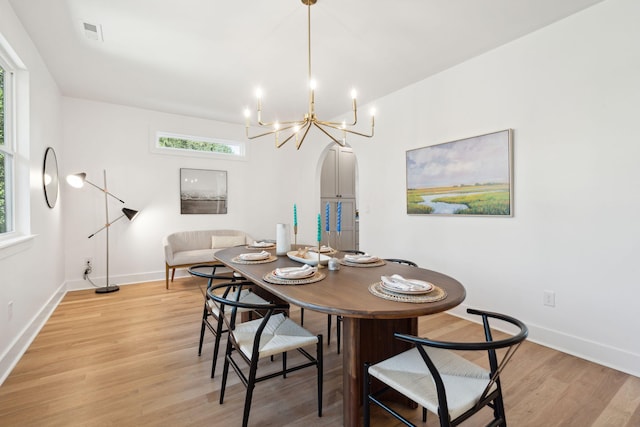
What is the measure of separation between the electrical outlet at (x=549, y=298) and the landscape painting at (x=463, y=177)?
73 cm


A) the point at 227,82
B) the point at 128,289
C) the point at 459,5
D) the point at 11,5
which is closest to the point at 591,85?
the point at 459,5

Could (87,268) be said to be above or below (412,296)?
below

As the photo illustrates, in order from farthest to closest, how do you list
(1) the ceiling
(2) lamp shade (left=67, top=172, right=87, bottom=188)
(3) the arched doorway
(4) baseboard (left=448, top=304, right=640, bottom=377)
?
(3) the arched doorway, (2) lamp shade (left=67, top=172, right=87, bottom=188), (1) the ceiling, (4) baseboard (left=448, top=304, right=640, bottom=377)

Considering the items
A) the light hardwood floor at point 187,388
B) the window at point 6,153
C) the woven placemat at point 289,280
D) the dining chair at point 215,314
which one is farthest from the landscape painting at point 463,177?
the window at point 6,153

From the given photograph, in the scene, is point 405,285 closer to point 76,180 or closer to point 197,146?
point 76,180

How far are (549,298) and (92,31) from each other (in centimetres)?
441

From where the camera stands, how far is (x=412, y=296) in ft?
4.50

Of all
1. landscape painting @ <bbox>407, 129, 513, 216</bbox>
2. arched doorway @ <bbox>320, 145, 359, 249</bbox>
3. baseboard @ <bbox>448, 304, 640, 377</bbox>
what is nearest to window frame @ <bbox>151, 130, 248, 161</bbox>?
arched doorway @ <bbox>320, 145, 359, 249</bbox>

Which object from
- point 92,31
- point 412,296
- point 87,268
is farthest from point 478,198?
point 87,268

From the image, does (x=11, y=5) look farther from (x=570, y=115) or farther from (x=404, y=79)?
(x=570, y=115)

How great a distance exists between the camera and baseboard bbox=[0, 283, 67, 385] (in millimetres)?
2010

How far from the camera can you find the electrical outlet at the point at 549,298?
8.02 feet

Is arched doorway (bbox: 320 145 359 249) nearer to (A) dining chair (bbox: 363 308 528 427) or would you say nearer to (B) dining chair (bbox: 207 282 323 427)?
(B) dining chair (bbox: 207 282 323 427)

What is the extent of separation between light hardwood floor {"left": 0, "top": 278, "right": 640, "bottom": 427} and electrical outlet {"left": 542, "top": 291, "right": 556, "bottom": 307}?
371 millimetres
